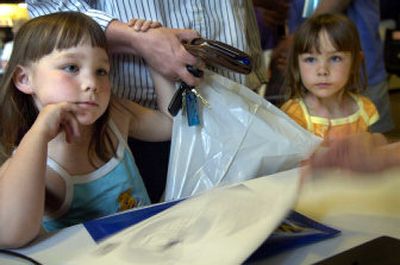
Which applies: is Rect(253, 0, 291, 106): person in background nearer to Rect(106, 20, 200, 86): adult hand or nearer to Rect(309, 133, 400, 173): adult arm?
Rect(106, 20, 200, 86): adult hand

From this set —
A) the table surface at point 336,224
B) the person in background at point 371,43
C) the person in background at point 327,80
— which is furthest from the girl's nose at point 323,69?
the table surface at point 336,224

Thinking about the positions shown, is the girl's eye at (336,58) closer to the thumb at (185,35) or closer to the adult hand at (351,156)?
the thumb at (185,35)

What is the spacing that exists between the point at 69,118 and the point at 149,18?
12.1 inches

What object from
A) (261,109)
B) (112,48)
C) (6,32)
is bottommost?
(6,32)

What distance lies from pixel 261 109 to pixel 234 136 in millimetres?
80

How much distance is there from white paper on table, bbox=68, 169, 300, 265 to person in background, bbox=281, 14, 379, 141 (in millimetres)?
831

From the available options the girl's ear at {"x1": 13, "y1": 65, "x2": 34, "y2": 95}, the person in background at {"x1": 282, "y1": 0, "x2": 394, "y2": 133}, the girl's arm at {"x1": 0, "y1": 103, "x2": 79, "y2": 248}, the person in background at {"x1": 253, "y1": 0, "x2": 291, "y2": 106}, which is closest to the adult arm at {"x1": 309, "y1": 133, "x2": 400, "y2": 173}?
the girl's arm at {"x1": 0, "y1": 103, "x2": 79, "y2": 248}

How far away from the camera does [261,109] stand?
3.43 ft

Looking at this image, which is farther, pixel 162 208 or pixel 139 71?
pixel 139 71

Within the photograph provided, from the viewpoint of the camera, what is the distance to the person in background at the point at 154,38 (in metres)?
0.99

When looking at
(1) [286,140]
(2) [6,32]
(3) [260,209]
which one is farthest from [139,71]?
(2) [6,32]

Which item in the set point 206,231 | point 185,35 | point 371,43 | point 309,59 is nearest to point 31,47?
point 185,35

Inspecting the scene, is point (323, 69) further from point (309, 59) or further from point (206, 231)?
point (206, 231)

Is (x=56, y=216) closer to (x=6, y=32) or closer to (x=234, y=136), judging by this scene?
(x=234, y=136)
